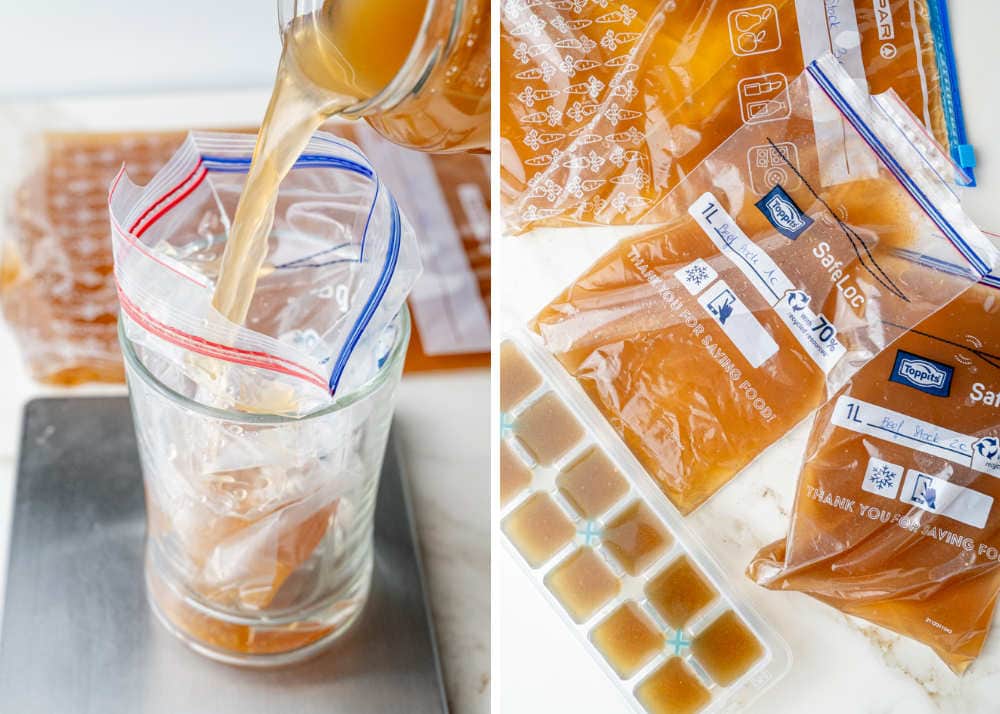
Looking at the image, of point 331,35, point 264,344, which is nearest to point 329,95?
point 331,35

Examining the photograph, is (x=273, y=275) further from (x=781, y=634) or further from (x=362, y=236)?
(x=781, y=634)

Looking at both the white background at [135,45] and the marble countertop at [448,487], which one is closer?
the marble countertop at [448,487]

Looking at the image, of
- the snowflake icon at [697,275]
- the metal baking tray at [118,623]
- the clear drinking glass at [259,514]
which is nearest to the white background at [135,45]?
the metal baking tray at [118,623]

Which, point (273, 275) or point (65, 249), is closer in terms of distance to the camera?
point (273, 275)

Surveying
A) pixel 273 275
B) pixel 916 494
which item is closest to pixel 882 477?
pixel 916 494

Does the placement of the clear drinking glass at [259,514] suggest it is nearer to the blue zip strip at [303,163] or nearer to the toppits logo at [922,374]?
the blue zip strip at [303,163]

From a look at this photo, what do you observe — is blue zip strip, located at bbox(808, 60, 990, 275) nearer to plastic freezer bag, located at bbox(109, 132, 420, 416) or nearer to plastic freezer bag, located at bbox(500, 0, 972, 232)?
plastic freezer bag, located at bbox(500, 0, 972, 232)
